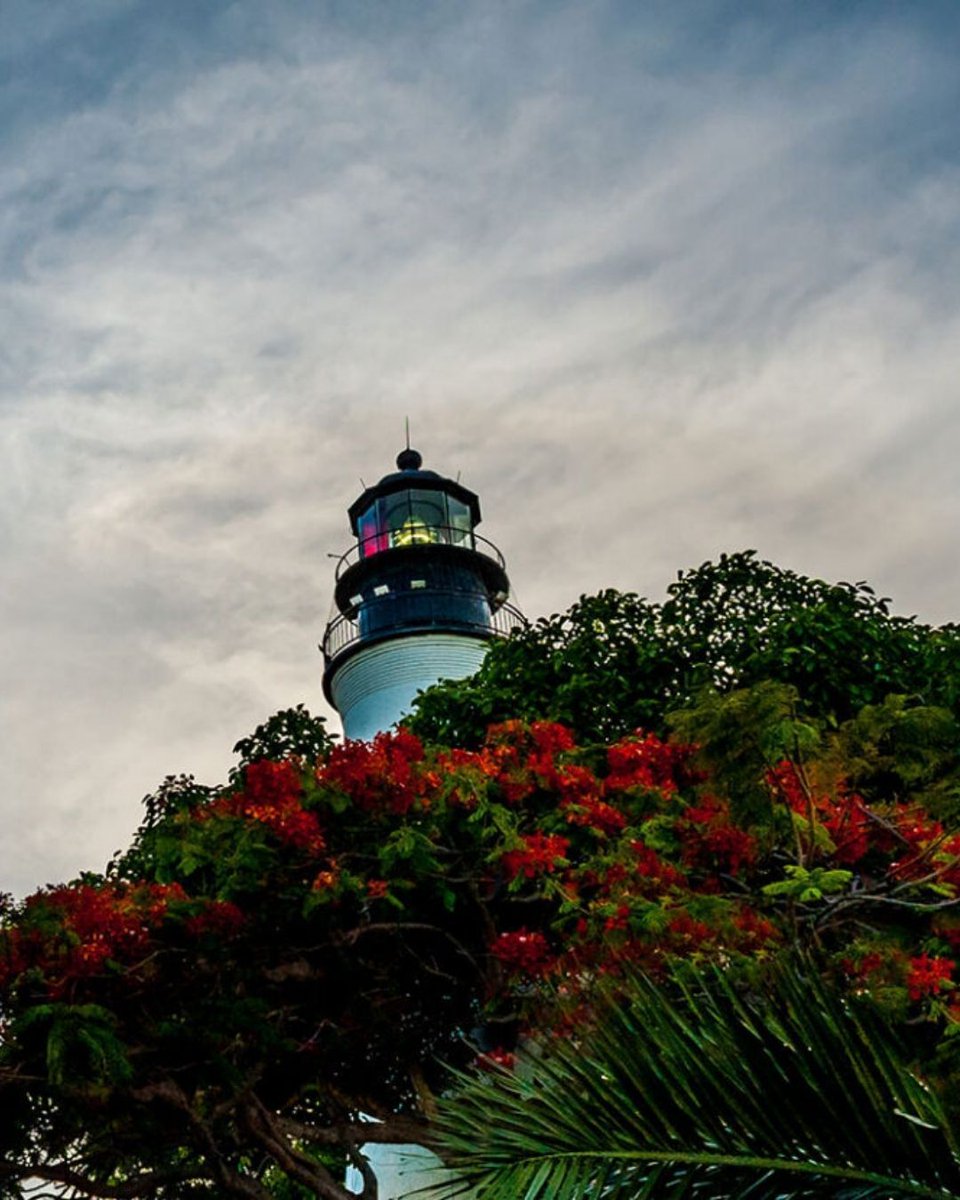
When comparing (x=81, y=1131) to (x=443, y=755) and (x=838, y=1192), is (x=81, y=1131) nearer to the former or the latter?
(x=443, y=755)

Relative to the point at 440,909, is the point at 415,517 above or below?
above

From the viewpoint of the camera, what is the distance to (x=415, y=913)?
1227cm

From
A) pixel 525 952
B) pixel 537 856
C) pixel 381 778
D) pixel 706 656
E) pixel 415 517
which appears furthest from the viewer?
pixel 415 517

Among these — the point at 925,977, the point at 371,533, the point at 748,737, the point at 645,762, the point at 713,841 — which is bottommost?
the point at 925,977

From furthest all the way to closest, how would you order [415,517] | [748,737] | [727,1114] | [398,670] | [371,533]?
[371,533]
[415,517]
[398,670]
[748,737]
[727,1114]

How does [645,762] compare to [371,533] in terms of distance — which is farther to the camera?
[371,533]

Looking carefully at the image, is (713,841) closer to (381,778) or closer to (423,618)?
(381,778)

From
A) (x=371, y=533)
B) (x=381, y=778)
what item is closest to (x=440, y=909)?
(x=381, y=778)

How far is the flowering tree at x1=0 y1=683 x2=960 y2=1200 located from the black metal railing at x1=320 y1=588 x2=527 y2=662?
1639 cm

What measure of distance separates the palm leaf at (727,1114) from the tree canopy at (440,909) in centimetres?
327

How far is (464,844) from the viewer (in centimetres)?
1196

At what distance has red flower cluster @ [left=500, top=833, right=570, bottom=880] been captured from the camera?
10828mm

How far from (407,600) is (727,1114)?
2576 cm

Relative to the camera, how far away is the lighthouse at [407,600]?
29203 mm
